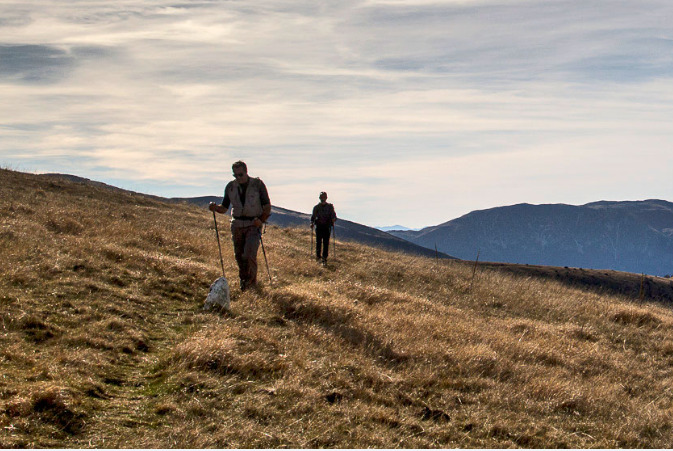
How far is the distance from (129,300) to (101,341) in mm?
2355

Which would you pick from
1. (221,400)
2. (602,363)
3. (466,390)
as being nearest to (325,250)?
(602,363)

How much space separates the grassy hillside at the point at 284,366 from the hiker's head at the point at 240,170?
251 centimetres

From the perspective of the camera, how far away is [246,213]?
1255 centimetres

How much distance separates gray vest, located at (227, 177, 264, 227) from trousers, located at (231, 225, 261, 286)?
18 centimetres

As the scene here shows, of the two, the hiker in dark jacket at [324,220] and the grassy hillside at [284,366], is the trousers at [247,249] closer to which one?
the grassy hillside at [284,366]

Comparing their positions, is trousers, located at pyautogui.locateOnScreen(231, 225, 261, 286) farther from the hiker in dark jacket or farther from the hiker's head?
the hiker in dark jacket

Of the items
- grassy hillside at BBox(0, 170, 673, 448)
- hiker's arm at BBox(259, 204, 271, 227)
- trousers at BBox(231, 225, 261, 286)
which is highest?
hiker's arm at BBox(259, 204, 271, 227)

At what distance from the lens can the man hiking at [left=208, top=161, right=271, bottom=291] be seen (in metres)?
12.5

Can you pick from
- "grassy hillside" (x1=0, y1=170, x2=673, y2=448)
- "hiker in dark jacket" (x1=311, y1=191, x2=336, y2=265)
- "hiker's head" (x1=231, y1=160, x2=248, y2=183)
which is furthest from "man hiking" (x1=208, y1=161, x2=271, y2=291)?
"hiker in dark jacket" (x1=311, y1=191, x2=336, y2=265)

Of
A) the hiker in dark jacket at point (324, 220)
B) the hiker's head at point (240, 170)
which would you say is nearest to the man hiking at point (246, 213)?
the hiker's head at point (240, 170)

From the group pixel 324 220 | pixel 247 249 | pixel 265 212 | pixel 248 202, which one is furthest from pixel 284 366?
pixel 324 220

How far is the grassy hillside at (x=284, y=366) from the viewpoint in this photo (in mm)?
6270

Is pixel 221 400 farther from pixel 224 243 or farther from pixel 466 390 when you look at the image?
pixel 224 243

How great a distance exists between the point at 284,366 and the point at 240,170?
217 inches
